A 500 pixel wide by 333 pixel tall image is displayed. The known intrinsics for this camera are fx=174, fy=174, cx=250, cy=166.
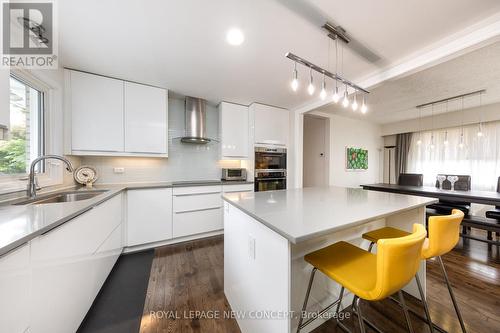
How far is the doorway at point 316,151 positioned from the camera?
14.2ft

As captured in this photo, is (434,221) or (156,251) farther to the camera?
(156,251)

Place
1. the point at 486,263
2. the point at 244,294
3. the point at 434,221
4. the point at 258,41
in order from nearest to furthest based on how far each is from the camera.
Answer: the point at 434,221
the point at 244,294
the point at 258,41
the point at 486,263

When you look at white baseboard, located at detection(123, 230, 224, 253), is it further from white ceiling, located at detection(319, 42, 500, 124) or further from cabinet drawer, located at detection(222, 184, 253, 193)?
white ceiling, located at detection(319, 42, 500, 124)

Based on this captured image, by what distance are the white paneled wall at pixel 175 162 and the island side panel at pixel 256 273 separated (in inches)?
75.1

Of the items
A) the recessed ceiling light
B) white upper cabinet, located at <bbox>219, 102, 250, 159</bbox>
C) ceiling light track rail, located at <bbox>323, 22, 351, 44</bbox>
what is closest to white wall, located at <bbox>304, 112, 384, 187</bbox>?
white upper cabinet, located at <bbox>219, 102, 250, 159</bbox>

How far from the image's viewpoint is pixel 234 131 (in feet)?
10.6

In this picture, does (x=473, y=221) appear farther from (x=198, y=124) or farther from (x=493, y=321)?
(x=198, y=124)

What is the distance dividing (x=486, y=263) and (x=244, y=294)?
3.08 meters

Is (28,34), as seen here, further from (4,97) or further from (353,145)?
(353,145)

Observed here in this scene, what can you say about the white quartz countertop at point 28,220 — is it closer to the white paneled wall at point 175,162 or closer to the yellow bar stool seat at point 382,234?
the white paneled wall at point 175,162

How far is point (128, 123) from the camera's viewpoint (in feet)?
8.04

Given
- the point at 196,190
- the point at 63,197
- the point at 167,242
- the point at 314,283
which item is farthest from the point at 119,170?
the point at 314,283

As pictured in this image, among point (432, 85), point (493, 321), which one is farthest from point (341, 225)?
point (432, 85)

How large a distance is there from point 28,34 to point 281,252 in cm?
278
